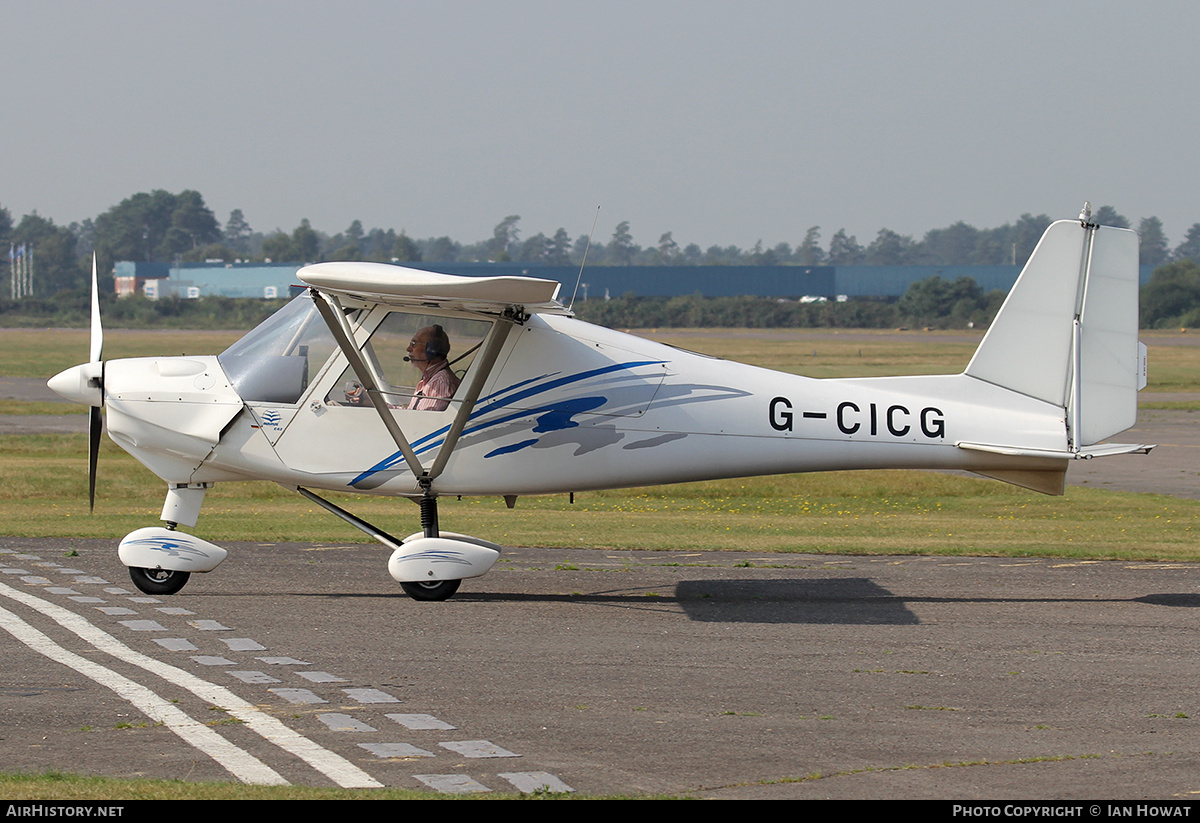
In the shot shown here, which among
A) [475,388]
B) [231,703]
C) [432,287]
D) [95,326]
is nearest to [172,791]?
[231,703]

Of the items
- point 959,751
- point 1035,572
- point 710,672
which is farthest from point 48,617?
point 1035,572

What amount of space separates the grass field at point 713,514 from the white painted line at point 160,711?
5.52 meters

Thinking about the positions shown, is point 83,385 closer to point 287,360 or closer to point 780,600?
point 287,360

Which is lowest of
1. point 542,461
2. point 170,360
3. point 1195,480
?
point 1195,480

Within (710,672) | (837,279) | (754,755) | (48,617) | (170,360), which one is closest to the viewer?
(754,755)

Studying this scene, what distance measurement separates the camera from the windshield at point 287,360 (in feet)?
36.1

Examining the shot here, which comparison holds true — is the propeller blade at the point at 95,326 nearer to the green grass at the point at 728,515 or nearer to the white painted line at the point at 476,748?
the green grass at the point at 728,515

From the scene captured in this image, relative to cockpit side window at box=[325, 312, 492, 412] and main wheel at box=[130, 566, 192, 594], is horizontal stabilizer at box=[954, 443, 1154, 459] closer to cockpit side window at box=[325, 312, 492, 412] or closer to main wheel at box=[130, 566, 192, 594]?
cockpit side window at box=[325, 312, 492, 412]

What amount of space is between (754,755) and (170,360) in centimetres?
681

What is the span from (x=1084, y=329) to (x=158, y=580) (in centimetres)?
823

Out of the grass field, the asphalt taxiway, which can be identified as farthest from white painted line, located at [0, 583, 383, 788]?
the grass field

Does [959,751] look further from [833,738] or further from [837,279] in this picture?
[837,279]

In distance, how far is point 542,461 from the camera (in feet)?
36.3

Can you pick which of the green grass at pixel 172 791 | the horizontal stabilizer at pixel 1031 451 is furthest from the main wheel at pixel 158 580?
the horizontal stabilizer at pixel 1031 451
